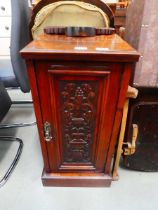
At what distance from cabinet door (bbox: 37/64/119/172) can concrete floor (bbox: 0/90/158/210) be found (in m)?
0.13

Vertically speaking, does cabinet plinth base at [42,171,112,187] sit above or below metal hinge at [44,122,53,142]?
below

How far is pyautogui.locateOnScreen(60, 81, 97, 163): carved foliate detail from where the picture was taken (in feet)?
2.39

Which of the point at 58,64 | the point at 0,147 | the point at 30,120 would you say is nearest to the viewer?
the point at 58,64

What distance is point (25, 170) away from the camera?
1127 mm

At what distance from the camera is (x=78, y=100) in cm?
75

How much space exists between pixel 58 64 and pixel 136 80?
359mm

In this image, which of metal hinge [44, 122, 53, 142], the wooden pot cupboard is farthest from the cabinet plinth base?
metal hinge [44, 122, 53, 142]

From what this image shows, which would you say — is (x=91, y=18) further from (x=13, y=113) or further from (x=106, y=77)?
(x=13, y=113)

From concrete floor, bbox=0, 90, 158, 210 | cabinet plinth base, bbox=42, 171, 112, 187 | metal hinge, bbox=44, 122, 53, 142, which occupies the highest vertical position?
metal hinge, bbox=44, 122, 53, 142

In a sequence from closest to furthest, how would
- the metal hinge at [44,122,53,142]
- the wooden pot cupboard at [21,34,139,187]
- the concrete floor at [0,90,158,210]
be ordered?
the wooden pot cupboard at [21,34,139,187], the metal hinge at [44,122,53,142], the concrete floor at [0,90,158,210]

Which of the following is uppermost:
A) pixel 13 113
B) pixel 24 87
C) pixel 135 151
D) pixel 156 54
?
pixel 156 54

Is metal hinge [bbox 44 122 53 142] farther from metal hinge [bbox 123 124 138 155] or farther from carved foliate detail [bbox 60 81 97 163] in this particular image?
metal hinge [bbox 123 124 138 155]

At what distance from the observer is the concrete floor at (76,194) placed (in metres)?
0.94

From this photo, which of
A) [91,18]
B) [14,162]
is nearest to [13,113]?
[14,162]
